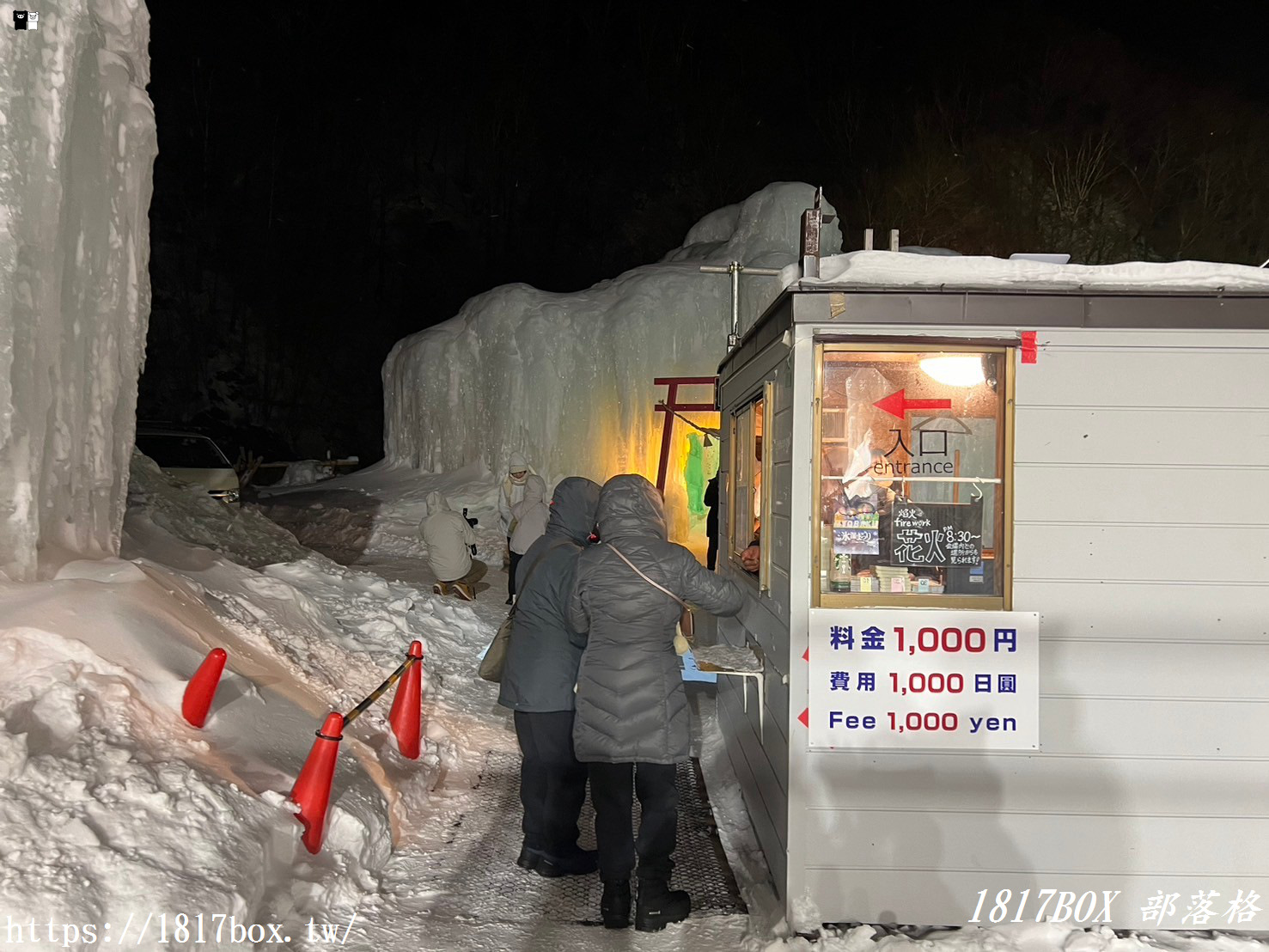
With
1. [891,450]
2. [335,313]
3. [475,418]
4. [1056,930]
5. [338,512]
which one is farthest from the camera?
[335,313]

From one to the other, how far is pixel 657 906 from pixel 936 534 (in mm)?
1871

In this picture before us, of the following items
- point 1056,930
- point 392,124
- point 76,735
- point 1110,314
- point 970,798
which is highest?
point 392,124

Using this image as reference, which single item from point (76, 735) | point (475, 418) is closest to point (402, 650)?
point (76, 735)

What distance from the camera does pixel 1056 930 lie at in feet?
12.0

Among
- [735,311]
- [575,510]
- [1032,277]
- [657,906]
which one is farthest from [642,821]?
[735,311]

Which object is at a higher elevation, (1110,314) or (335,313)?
(335,313)

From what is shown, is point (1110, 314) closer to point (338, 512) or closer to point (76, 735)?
point (76, 735)

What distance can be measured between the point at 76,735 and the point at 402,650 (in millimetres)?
4330

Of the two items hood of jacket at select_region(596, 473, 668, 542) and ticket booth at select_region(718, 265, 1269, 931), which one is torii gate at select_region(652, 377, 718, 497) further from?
ticket booth at select_region(718, 265, 1269, 931)

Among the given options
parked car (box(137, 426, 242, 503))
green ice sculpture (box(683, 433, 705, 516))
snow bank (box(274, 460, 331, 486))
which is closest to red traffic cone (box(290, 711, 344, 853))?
parked car (box(137, 426, 242, 503))

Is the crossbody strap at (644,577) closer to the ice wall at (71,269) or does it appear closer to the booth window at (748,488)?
the booth window at (748,488)

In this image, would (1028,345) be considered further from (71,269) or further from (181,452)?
(181,452)

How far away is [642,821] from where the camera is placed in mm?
3803

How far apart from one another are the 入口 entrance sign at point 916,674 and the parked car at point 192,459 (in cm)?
994
